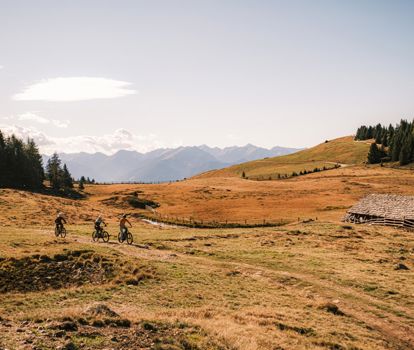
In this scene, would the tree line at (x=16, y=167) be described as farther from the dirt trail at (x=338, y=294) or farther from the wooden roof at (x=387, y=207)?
the wooden roof at (x=387, y=207)

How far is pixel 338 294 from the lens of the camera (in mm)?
25797

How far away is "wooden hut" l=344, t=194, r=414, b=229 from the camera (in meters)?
58.6

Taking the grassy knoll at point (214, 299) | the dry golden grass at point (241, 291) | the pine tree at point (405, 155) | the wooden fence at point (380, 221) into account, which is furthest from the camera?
the pine tree at point (405, 155)

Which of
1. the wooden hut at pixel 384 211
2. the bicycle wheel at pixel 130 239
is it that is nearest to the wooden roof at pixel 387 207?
the wooden hut at pixel 384 211

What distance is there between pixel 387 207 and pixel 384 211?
1242 millimetres

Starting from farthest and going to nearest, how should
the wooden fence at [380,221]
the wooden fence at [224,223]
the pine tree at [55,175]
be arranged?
the pine tree at [55,175] < the wooden fence at [224,223] < the wooden fence at [380,221]

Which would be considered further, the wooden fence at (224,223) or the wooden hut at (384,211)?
the wooden fence at (224,223)

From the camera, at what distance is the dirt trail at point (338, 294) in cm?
2016

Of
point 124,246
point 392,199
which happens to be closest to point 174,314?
point 124,246

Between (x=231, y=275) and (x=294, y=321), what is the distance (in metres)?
10.2

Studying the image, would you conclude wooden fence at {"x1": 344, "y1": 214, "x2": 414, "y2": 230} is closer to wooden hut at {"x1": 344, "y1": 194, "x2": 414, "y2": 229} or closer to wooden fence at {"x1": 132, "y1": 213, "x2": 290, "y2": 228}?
wooden hut at {"x1": 344, "y1": 194, "x2": 414, "y2": 229}

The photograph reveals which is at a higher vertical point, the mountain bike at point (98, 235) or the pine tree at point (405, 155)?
the pine tree at point (405, 155)

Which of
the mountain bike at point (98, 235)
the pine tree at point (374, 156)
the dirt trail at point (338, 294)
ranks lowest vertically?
the dirt trail at point (338, 294)

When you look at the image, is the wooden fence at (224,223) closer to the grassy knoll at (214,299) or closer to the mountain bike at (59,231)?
the grassy knoll at (214,299)
